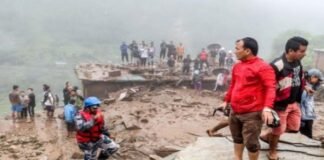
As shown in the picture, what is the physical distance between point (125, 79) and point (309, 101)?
1358 centimetres

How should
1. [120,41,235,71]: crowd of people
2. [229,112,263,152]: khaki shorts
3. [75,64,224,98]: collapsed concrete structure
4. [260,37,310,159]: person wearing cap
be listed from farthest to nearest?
[120,41,235,71]: crowd of people
[75,64,224,98]: collapsed concrete structure
[260,37,310,159]: person wearing cap
[229,112,263,152]: khaki shorts

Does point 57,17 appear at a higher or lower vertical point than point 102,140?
higher

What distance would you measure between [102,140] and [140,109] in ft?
26.7

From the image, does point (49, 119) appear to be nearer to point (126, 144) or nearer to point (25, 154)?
point (25, 154)

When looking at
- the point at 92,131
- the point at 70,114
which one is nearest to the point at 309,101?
the point at 92,131

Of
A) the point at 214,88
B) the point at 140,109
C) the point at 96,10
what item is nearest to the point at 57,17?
the point at 96,10

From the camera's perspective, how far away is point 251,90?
3.86m

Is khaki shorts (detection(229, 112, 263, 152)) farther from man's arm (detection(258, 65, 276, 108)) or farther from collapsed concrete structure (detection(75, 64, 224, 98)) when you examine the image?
collapsed concrete structure (detection(75, 64, 224, 98))

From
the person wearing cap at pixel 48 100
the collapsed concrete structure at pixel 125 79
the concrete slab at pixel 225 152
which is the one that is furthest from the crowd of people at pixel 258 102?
the collapsed concrete structure at pixel 125 79

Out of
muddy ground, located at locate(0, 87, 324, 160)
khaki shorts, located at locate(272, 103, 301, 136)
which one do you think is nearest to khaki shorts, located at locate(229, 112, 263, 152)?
khaki shorts, located at locate(272, 103, 301, 136)

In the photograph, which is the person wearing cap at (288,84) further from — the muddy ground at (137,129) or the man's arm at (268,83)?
the muddy ground at (137,129)

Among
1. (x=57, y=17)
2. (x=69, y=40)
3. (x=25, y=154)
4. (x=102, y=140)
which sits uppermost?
(x=57, y=17)

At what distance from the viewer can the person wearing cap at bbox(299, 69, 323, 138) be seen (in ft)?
19.0

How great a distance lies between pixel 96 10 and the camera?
6047 centimetres
